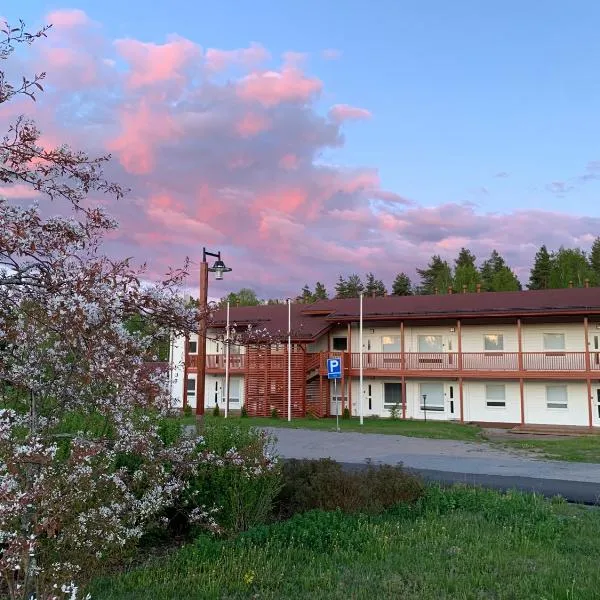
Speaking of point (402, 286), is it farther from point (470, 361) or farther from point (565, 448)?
point (565, 448)

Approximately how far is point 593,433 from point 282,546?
24.6 m

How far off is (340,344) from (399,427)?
9.59 m

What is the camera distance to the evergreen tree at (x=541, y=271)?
7969 cm

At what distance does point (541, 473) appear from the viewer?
14078 millimetres

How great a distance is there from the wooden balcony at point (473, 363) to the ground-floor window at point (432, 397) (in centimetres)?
154

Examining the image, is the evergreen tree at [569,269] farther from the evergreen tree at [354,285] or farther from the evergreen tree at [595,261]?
the evergreen tree at [354,285]

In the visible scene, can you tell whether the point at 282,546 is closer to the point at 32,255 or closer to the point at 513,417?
the point at 32,255

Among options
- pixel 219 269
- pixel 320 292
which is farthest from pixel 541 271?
→ pixel 219 269

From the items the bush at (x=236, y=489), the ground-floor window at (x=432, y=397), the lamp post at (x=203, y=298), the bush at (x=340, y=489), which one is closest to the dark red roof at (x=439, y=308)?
the ground-floor window at (x=432, y=397)

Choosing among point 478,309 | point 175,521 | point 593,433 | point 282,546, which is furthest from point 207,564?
point 478,309

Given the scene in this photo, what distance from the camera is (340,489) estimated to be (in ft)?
27.2

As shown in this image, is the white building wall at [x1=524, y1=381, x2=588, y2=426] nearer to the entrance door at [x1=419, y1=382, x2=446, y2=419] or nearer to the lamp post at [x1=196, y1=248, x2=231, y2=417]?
the entrance door at [x1=419, y1=382, x2=446, y2=419]

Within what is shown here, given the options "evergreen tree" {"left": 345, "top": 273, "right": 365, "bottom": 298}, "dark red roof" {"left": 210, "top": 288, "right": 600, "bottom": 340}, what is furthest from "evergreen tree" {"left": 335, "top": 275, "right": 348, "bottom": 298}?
"dark red roof" {"left": 210, "top": 288, "right": 600, "bottom": 340}

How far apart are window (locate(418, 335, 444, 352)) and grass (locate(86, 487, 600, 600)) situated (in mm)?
25310
